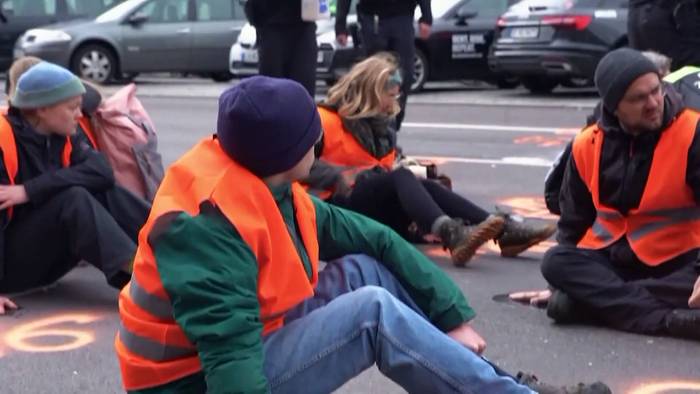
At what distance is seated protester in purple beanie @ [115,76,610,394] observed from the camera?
293cm

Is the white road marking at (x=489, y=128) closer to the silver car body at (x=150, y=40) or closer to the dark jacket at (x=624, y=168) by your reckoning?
the silver car body at (x=150, y=40)

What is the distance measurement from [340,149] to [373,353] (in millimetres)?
3101

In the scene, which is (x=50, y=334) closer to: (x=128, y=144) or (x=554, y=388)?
(x=128, y=144)

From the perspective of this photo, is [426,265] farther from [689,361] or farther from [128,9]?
[128,9]

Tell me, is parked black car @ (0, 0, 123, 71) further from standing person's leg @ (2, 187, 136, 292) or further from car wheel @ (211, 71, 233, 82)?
standing person's leg @ (2, 187, 136, 292)

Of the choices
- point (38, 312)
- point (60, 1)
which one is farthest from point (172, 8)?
point (38, 312)

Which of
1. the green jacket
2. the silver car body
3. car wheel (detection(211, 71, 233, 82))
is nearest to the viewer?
the green jacket

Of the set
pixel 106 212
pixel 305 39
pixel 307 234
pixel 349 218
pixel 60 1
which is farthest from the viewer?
pixel 60 1

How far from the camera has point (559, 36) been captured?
14000 millimetres

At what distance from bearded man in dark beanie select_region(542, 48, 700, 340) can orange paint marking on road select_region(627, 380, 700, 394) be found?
40 cm

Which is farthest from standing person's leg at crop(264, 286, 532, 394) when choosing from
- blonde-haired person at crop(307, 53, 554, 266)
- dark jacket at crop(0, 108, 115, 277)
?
blonde-haired person at crop(307, 53, 554, 266)

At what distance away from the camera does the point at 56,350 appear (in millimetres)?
4793

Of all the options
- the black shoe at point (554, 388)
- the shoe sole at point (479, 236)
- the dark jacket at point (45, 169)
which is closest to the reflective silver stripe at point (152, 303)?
the black shoe at point (554, 388)

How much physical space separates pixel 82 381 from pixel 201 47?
45.7 ft
